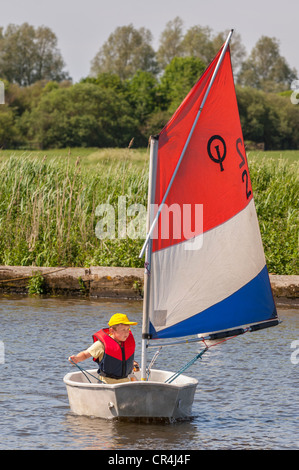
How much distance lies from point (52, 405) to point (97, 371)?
2.01 feet

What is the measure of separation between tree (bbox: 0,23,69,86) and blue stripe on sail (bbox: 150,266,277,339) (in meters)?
107

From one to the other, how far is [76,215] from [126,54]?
101110mm

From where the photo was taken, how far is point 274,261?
16.6 meters

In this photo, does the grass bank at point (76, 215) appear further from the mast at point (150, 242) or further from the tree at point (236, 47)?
the tree at point (236, 47)

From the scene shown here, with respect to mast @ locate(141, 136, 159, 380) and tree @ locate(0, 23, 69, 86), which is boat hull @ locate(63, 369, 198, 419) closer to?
mast @ locate(141, 136, 159, 380)

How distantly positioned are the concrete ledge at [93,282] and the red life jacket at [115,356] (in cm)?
715

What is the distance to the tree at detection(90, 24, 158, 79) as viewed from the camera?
114750mm

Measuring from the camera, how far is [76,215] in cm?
1811

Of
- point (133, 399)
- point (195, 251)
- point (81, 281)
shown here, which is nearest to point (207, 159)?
point (195, 251)

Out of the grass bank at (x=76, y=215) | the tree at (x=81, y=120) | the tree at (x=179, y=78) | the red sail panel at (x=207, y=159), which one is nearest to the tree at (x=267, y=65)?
the tree at (x=179, y=78)

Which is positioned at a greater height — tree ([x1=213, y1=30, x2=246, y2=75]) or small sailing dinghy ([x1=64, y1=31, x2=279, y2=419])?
tree ([x1=213, y1=30, x2=246, y2=75])

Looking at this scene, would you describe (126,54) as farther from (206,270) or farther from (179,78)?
(206,270)

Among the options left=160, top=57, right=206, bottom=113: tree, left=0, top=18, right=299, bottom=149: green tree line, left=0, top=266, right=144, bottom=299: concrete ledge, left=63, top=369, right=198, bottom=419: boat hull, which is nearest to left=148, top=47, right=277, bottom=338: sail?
left=63, top=369, right=198, bottom=419: boat hull

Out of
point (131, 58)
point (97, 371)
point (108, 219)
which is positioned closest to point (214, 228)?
point (97, 371)
